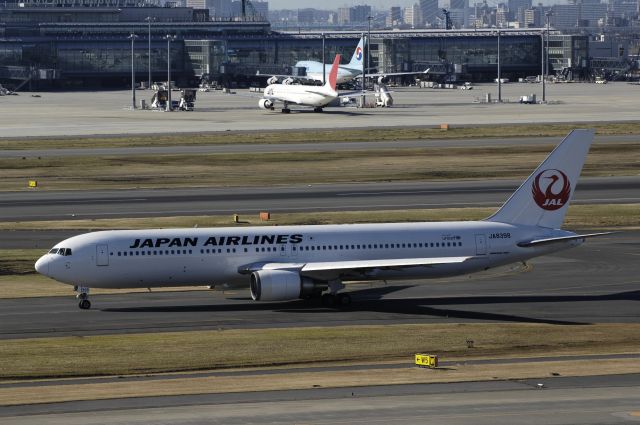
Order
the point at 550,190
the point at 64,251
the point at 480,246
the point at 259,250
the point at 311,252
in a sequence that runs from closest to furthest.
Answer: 1. the point at 64,251
2. the point at 259,250
3. the point at 311,252
4. the point at 480,246
5. the point at 550,190

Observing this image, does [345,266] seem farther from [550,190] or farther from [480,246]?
[550,190]

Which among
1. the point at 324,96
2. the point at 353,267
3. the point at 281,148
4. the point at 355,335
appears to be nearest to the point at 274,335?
the point at 355,335

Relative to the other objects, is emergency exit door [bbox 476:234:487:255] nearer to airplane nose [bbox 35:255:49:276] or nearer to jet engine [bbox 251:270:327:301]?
jet engine [bbox 251:270:327:301]

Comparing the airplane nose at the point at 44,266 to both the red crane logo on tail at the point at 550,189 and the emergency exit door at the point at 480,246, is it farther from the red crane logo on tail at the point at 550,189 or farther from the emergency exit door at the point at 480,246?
the red crane logo on tail at the point at 550,189

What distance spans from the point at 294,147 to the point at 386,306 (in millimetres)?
76092

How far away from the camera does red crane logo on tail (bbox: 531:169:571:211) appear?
6444 centimetres

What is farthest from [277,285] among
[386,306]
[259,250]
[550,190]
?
[550,190]

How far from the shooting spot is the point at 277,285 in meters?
58.9

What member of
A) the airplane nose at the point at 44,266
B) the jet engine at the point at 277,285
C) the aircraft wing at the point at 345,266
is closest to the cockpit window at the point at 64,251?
the airplane nose at the point at 44,266

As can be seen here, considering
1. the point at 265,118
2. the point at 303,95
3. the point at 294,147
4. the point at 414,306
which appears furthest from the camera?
the point at 303,95

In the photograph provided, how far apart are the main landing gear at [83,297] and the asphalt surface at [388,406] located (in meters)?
18.8

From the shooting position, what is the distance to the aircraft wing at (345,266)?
195ft

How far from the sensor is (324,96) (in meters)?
190

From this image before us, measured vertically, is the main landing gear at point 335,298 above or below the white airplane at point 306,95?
below
